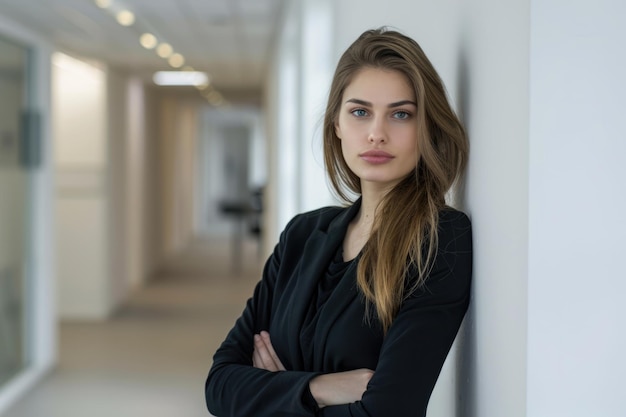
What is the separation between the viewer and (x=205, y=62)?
31.0ft

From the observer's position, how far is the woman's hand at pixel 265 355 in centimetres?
171

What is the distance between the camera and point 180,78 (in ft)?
38.1

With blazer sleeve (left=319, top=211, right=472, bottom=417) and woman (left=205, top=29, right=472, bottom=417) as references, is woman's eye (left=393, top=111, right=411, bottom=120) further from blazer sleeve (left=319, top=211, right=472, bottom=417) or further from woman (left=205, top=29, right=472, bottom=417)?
blazer sleeve (left=319, top=211, right=472, bottom=417)

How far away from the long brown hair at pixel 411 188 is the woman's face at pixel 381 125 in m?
0.02

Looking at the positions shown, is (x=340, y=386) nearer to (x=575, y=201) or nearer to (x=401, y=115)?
(x=401, y=115)

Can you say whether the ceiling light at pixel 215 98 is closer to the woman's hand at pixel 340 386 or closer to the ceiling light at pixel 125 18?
the ceiling light at pixel 125 18

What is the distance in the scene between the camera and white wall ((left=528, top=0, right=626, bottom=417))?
1.03 metres

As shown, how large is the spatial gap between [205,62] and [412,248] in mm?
8268

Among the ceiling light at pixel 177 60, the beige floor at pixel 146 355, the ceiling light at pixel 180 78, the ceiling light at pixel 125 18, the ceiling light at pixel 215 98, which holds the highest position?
the ceiling light at pixel 215 98

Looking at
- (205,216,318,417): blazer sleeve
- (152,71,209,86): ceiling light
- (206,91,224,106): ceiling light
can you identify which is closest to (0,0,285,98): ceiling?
(152,71,209,86): ceiling light

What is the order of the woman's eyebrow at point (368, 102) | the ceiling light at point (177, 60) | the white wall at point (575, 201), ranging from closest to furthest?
the white wall at point (575, 201) → the woman's eyebrow at point (368, 102) → the ceiling light at point (177, 60)

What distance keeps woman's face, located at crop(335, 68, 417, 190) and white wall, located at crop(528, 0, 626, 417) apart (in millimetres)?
492

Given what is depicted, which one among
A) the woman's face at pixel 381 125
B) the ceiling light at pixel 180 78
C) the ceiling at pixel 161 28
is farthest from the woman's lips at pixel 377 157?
the ceiling light at pixel 180 78

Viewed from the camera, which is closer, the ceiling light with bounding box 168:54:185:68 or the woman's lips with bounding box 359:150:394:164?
the woman's lips with bounding box 359:150:394:164
